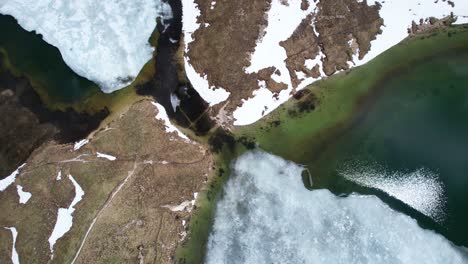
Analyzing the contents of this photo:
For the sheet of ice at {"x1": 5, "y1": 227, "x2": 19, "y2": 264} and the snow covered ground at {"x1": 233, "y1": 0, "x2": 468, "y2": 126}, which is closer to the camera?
the sheet of ice at {"x1": 5, "y1": 227, "x2": 19, "y2": 264}

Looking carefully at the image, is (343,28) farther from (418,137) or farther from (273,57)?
(418,137)

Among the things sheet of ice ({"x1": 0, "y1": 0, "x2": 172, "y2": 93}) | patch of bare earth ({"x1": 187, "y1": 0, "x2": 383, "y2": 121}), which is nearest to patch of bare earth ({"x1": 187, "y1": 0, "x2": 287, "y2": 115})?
patch of bare earth ({"x1": 187, "y1": 0, "x2": 383, "y2": 121})

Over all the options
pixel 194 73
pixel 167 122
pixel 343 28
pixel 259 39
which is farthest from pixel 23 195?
pixel 343 28

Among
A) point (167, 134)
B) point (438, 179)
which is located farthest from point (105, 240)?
point (438, 179)

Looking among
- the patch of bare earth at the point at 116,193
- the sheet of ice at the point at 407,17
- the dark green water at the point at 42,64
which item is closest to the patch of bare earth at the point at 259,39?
the sheet of ice at the point at 407,17

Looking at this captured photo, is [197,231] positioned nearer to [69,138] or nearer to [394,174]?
[69,138]

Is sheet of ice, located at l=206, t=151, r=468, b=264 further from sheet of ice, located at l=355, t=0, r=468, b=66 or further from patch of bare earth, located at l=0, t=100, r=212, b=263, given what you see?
sheet of ice, located at l=355, t=0, r=468, b=66
